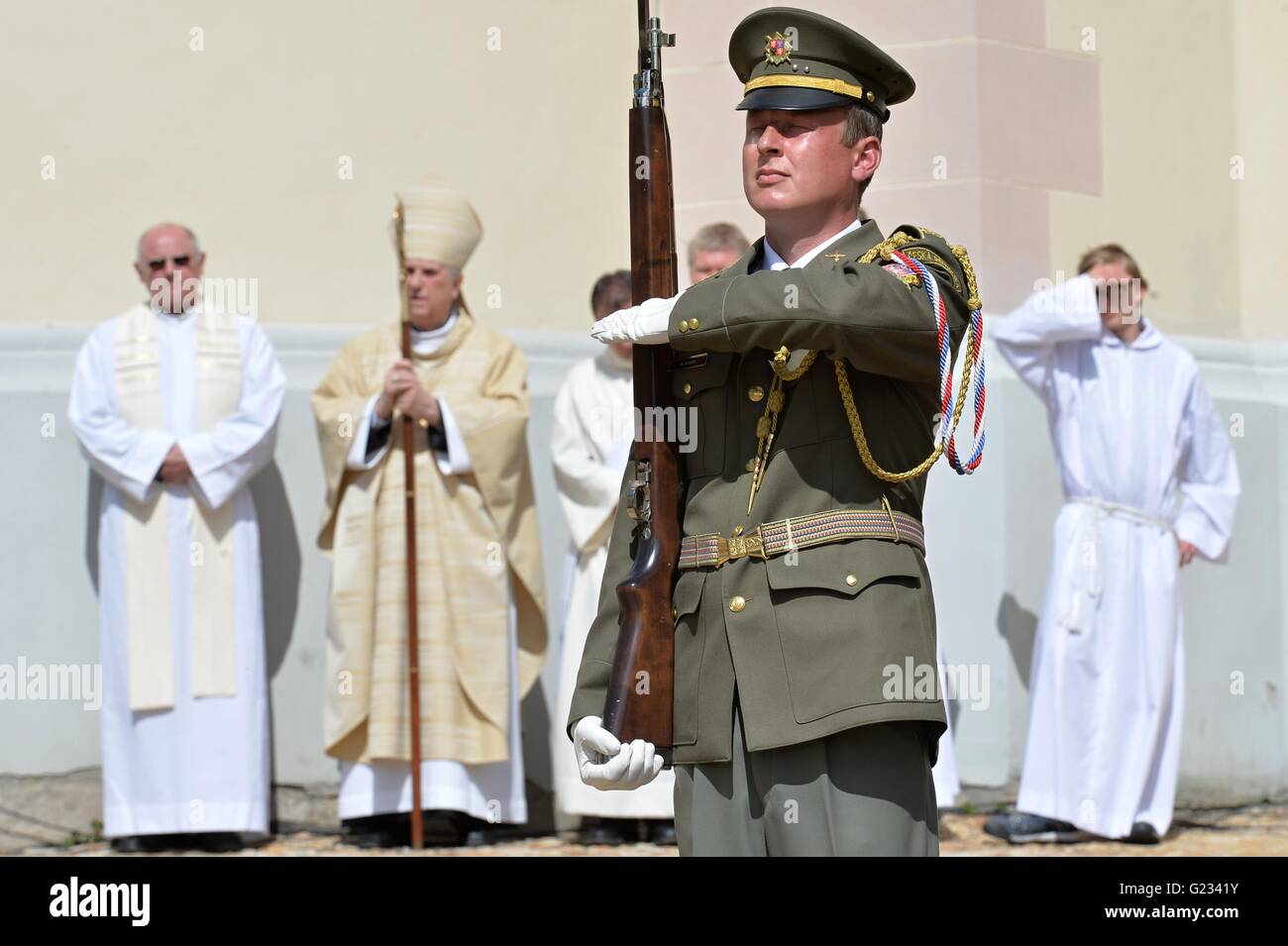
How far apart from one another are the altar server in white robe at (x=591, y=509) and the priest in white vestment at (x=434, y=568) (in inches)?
6.1

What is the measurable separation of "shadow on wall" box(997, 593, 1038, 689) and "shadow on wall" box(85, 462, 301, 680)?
2.92 m

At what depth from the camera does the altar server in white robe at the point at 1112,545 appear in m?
8.57

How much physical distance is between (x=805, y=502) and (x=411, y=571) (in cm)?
465

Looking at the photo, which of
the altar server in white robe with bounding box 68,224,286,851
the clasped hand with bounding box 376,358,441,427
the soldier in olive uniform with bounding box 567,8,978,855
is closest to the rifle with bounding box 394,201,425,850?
the clasped hand with bounding box 376,358,441,427

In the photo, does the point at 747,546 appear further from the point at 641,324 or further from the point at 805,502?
the point at 641,324

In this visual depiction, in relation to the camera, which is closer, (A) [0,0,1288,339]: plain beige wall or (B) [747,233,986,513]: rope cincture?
(B) [747,233,986,513]: rope cincture

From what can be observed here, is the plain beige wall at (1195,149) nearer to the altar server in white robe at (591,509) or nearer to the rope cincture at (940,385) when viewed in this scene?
the altar server in white robe at (591,509)

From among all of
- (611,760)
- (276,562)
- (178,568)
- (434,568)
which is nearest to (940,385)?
(611,760)

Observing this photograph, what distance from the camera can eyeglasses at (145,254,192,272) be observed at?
28.4 feet

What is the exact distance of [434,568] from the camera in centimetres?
858

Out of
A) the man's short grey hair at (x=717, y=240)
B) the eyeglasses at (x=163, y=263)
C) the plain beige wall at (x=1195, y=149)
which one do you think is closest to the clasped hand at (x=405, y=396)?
the eyeglasses at (x=163, y=263)

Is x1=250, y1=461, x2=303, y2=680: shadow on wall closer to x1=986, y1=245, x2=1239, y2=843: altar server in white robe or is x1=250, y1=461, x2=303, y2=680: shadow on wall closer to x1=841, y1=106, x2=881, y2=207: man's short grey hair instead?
x1=986, y1=245, x2=1239, y2=843: altar server in white robe

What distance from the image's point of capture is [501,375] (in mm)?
8727
